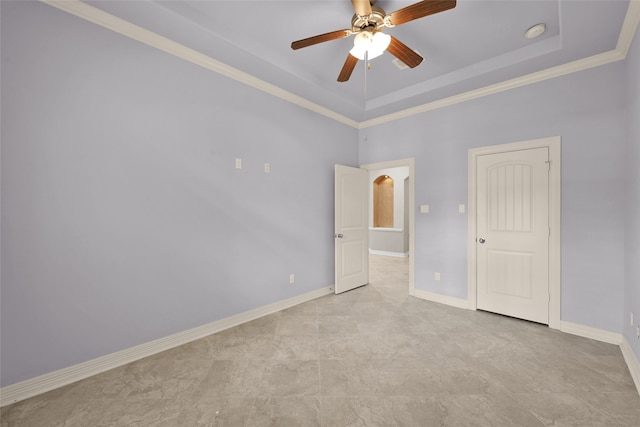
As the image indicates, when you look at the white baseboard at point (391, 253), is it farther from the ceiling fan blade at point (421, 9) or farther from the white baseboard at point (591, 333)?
the ceiling fan blade at point (421, 9)

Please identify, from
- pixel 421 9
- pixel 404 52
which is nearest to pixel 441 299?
pixel 404 52

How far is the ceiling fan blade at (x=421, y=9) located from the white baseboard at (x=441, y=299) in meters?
3.25

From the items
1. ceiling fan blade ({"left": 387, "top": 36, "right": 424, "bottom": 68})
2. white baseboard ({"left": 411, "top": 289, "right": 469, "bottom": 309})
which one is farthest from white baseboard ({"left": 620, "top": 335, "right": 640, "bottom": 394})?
ceiling fan blade ({"left": 387, "top": 36, "right": 424, "bottom": 68})

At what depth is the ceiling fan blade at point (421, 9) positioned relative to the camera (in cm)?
161

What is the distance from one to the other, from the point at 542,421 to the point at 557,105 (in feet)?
9.78

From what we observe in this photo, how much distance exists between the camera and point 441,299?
365cm

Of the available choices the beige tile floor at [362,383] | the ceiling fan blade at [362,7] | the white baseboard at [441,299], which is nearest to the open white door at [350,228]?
the white baseboard at [441,299]

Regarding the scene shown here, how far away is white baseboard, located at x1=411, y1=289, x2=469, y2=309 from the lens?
3.47m

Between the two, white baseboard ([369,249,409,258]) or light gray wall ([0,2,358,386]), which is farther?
white baseboard ([369,249,409,258])

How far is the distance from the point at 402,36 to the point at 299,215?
2340 millimetres

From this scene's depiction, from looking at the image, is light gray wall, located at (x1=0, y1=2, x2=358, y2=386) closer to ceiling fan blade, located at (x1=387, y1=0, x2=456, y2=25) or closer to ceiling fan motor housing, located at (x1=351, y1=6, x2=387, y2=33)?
ceiling fan motor housing, located at (x1=351, y1=6, x2=387, y2=33)

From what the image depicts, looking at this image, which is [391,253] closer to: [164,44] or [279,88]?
[279,88]

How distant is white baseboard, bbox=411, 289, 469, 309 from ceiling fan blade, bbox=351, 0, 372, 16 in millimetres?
3419

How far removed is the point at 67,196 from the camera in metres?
1.98
